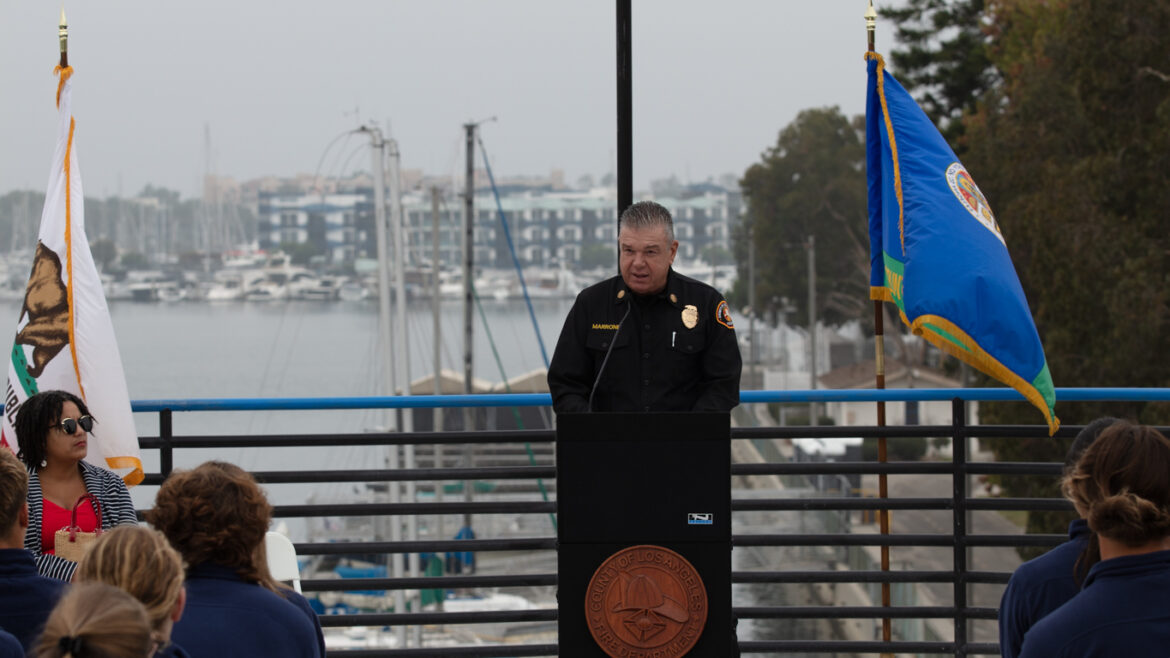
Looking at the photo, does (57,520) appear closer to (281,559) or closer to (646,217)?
(281,559)

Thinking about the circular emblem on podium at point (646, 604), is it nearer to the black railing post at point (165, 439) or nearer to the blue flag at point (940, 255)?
the blue flag at point (940, 255)

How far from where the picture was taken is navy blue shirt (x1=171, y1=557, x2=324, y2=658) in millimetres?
2547

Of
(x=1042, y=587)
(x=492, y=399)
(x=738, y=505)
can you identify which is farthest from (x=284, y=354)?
(x=1042, y=587)

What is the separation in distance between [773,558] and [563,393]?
29364 millimetres

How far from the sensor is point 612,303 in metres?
4.08

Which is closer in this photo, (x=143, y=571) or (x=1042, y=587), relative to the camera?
(x=143, y=571)

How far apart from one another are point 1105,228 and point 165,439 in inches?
744

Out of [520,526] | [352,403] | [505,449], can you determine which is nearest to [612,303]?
[352,403]

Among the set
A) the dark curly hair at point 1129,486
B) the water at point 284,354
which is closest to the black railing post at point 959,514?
the dark curly hair at point 1129,486

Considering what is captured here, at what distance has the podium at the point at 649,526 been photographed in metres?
3.45

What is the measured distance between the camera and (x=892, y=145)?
5219 mm

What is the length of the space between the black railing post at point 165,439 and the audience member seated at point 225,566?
8.42 feet

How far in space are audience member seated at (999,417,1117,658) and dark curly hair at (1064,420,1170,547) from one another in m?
0.22

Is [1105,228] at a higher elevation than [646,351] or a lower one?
higher
